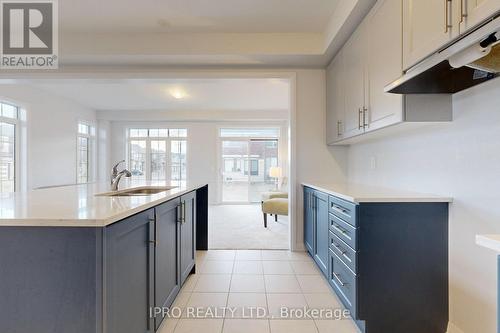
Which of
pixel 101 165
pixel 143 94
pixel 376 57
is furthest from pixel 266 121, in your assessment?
pixel 376 57

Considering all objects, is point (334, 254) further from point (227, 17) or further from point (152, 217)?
point (227, 17)

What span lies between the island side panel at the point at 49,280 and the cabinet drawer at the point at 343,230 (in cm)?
145

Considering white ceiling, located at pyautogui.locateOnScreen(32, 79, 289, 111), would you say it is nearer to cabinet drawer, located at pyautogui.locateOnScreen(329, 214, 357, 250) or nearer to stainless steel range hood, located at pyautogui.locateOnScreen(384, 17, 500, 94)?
cabinet drawer, located at pyautogui.locateOnScreen(329, 214, 357, 250)

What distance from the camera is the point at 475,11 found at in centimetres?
112

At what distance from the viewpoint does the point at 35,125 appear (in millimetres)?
5457

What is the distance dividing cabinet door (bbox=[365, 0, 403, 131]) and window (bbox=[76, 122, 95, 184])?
22.9 feet

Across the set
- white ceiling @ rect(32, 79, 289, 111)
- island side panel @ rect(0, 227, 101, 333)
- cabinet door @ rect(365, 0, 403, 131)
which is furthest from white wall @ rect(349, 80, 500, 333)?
white ceiling @ rect(32, 79, 289, 111)

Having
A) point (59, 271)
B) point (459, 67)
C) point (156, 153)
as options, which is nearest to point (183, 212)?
point (59, 271)

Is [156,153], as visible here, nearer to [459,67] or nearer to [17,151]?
[17,151]

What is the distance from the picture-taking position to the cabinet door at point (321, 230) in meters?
2.50

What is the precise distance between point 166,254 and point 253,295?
2.96 ft

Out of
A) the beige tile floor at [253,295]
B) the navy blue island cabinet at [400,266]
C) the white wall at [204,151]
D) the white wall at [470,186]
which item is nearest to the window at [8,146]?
the white wall at [204,151]

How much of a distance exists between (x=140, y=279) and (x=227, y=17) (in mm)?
2522

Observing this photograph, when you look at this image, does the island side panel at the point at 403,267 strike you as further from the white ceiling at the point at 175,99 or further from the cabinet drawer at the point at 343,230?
the white ceiling at the point at 175,99
